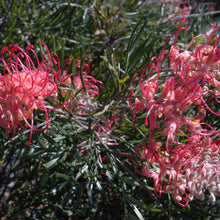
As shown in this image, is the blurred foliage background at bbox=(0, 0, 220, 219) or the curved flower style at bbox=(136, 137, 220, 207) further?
the blurred foliage background at bbox=(0, 0, 220, 219)

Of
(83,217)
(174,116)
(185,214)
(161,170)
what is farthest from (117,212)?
(174,116)

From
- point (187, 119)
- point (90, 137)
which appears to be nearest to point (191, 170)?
point (187, 119)

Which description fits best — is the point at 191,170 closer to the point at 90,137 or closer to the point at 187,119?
the point at 187,119

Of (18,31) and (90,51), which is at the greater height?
(18,31)

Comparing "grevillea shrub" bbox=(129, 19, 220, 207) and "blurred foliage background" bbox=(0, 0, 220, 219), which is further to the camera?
"blurred foliage background" bbox=(0, 0, 220, 219)

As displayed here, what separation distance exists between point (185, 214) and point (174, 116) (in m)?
0.59

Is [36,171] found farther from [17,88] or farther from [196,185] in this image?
[196,185]

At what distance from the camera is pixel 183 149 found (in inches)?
27.5

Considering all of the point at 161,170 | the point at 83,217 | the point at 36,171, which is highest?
the point at 161,170

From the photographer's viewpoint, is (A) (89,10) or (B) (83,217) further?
(A) (89,10)

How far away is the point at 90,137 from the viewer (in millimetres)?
892

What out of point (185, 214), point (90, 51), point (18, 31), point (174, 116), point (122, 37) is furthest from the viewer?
point (90, 51)

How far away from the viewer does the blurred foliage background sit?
84 centimetres

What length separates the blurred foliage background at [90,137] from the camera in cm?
84
